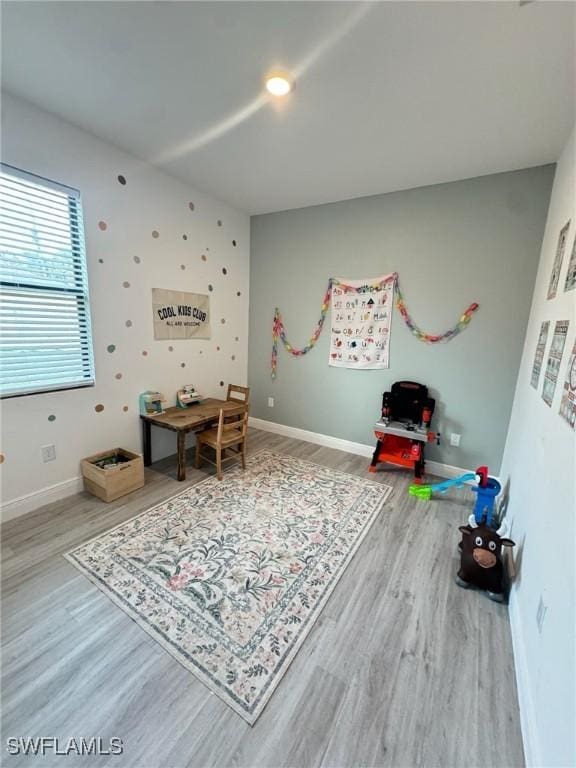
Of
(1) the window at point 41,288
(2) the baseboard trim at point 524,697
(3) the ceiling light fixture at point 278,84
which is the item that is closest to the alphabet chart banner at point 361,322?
(3) the ceiling light fixture at point 278,84

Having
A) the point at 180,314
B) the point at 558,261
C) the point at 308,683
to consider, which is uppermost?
the point at 558,261

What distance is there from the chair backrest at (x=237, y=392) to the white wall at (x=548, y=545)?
2347 mm

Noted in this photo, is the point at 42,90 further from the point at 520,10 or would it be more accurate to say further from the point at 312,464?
the point at 312,464

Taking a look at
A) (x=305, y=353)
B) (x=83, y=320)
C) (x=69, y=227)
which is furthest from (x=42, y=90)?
(x=305, y=353)

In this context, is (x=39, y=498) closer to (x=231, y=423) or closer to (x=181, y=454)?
(x=181, y=454)

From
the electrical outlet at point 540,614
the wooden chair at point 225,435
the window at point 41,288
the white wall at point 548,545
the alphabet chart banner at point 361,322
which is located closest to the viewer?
the white wall at point 548,545

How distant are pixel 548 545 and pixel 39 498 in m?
3.07

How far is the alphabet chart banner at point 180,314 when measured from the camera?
2895mm

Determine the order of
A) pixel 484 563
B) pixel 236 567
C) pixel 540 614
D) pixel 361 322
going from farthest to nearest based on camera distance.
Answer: pixel 361 322, pixel 236 567, pixel 484 563, pixel 540 614

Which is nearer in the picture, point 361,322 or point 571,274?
point 571,274

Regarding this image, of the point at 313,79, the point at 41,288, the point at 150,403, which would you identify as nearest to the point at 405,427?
the point at 150,403

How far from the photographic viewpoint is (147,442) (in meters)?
2.96

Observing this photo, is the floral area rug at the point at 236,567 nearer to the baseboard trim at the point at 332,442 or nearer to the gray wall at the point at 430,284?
the baseboard trim at the point at 332,442

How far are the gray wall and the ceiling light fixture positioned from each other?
5.34 ft
